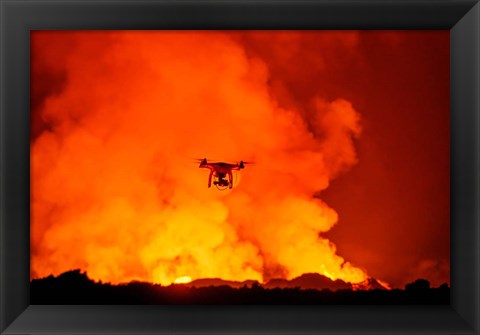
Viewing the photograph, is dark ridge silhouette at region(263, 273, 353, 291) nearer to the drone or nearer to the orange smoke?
the orange smoke

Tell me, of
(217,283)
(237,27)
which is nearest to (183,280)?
(217,283)

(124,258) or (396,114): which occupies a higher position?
(396,114)

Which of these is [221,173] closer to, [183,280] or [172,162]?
[172,162]

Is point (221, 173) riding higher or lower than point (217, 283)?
higher

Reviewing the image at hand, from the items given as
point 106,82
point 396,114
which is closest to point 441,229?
point 396,114

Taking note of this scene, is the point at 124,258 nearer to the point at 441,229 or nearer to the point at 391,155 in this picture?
the point at 391,155

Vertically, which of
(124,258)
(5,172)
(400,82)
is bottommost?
(124,258)
